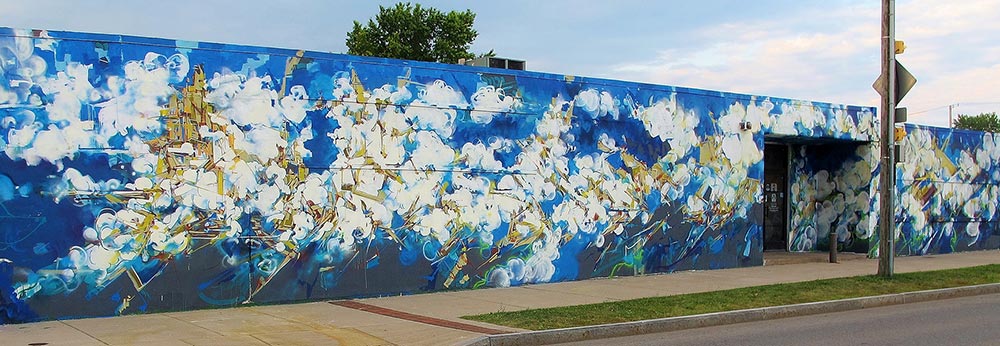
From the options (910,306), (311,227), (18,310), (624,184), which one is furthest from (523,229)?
(18,310)

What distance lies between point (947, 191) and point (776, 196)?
5027 mm

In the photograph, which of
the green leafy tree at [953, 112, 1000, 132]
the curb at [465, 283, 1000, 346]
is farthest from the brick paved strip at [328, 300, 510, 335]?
the green leafy tree at [953, 112, 1000, 132]

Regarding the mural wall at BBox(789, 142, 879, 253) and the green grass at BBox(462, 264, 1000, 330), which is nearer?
the green grass at BBox(462, 264, 1000, 330)

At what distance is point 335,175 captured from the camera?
13945 mm

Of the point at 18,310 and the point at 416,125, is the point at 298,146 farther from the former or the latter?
the point at 18,310

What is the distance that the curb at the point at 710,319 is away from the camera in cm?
1088

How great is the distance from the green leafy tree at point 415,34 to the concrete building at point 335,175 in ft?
98.8

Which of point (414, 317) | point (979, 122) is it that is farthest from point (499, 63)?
point (979, 122)

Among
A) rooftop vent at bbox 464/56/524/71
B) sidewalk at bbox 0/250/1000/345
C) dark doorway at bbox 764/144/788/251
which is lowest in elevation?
sidewalk at bbox 0/250/1000/345

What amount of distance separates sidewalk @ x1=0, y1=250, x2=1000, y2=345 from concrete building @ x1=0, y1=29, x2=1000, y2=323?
0.51 meters

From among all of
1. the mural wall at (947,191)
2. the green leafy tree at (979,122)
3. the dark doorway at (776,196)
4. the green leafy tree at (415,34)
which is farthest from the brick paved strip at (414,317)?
the green leafy tree at (979,122)

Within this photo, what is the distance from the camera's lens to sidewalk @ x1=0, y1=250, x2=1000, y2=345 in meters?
A: 10.4

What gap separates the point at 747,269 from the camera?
19.3 meters

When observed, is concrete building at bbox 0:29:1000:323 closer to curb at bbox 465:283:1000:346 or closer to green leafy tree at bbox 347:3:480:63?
curb at bbox 465:283:1000:346
